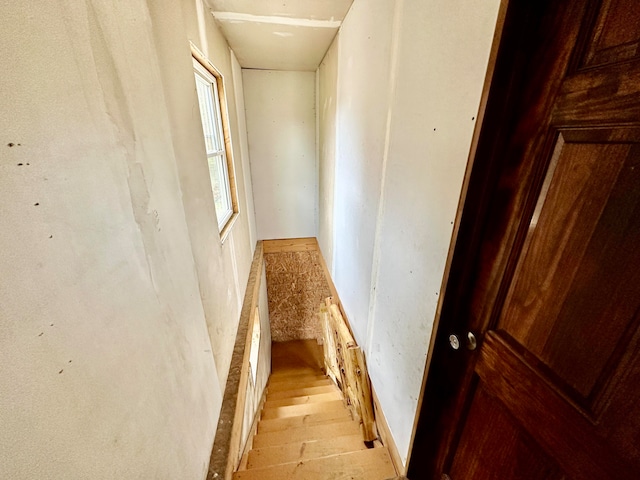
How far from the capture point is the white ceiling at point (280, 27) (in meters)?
1.73

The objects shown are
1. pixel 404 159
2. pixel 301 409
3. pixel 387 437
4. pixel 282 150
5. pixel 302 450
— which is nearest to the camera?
pixel 404 159

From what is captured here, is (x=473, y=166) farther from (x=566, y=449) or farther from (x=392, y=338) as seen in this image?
(x=392, y=338)

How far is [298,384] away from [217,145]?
11.2 feet

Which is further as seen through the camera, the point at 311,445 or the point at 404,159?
the point at 311,445

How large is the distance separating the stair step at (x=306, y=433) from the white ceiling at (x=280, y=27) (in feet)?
10.2

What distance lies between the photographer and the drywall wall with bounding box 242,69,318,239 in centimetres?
338

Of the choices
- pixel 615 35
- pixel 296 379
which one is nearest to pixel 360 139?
pixel 615 35

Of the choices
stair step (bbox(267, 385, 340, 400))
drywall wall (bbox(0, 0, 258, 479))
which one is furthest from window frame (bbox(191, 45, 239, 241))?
stair step (bbox(267, 385, 340, 400))

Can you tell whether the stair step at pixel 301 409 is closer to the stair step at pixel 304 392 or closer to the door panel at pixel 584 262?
the stair step at pixel 304 392

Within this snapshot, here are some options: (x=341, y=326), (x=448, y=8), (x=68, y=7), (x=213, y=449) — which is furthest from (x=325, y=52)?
(x=213, y=449)

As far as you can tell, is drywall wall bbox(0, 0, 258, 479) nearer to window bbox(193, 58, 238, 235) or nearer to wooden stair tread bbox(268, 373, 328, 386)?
window bbox(193, 58, 238, 235)

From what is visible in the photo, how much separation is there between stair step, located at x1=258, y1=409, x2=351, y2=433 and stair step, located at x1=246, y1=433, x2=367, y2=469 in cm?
36

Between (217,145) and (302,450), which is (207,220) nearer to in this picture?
(217,145)

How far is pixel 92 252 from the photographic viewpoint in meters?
0.55
